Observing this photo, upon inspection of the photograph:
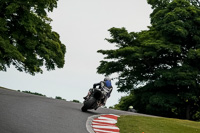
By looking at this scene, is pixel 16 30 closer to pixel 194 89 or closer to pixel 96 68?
pixel 96 68

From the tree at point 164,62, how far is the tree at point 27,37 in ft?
25.3

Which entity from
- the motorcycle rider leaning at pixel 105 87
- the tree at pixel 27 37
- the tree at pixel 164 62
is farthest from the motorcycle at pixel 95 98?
the tree at pixel 164 62

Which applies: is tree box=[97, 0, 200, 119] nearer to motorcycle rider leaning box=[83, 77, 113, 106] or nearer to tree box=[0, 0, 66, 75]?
tree box=[0, 0, 66, 75]

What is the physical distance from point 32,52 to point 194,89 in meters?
17.0

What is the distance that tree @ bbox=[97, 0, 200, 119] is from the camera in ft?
86.8

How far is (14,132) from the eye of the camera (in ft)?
19.5

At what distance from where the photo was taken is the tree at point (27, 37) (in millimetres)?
20922

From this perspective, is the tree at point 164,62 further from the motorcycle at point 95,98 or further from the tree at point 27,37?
the motorcycle at point 95,98

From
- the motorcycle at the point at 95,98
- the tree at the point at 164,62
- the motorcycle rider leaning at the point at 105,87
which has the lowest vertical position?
the motorcycle at the point at 95,98

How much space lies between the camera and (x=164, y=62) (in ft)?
102

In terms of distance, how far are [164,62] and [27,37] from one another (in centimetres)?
1635

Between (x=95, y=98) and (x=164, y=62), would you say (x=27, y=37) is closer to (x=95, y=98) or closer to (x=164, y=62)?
(x=95, y=98)

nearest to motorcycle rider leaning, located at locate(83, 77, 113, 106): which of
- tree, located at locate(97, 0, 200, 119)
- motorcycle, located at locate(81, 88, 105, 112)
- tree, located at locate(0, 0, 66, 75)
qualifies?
motorcycle, located at locate(81, 88, 105, 112)

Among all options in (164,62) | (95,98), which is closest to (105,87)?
(95,98)
